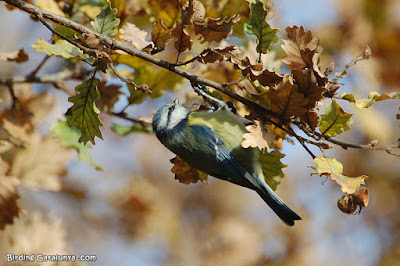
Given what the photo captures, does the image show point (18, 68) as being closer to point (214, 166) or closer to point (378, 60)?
point (214, 166)

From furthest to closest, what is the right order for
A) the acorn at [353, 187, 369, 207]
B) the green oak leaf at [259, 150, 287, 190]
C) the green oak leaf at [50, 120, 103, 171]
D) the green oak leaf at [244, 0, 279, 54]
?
the green oak leaf at [50, 120, 103, 171]
the green oak leaf at [259, 150, 287, 190]
the green oak leaf at [244, 0, 279, 54]
the acorn at [353, 187, 369, 207]

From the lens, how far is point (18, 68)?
421 cm

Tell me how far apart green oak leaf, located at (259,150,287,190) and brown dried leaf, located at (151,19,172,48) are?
2.74 ft

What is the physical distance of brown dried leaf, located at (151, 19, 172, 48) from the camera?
1.97m

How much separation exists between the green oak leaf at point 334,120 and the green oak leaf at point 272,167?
372mm

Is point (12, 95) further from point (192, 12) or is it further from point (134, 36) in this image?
point (192, 12)

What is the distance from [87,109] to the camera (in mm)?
2021

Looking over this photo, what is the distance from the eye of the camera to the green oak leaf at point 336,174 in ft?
5.87

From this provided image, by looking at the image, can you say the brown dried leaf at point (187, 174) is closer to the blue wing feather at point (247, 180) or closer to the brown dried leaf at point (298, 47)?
the blue wing feather at point (247, 180)

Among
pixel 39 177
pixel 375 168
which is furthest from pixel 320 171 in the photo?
pixel 375 168

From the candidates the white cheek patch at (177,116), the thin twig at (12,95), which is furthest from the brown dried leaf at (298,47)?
the thin twig at (12,95)

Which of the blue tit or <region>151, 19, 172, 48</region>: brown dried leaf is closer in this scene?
<region>151, 19, 172, 48</region>: brown dried leaf

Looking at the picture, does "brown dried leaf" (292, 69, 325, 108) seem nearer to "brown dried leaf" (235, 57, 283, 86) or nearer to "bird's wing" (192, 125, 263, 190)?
"brown dried leaf" (235, 57, 283, 86)

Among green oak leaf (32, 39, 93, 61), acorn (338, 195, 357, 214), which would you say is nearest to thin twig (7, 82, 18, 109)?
green oak leaf (32, 39, 93, 61)
